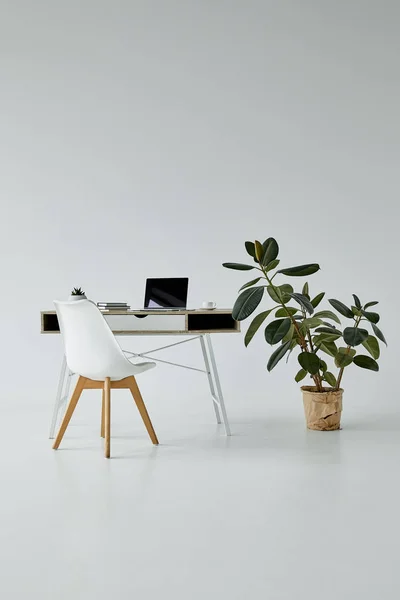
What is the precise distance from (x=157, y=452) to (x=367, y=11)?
3.40 m

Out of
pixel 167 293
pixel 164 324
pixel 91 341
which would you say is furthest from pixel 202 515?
pixel 167 293

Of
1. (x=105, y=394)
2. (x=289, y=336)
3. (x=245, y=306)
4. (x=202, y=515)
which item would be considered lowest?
(x=202, y=515)

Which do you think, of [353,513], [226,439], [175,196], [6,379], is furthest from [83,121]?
[353,513]

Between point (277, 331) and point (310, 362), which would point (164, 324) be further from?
point (310, 362)

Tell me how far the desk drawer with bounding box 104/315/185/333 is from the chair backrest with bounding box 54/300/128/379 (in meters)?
0.34

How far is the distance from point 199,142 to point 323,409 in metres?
2.13

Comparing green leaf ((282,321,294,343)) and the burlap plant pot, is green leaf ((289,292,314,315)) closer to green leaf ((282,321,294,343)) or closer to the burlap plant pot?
green leaf ((282,321,294,343))

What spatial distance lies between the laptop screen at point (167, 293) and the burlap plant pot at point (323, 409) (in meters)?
0.87

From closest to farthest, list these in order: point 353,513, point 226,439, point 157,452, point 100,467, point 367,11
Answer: point 353,513 → point 100,467 → point 157,452 → point 226,439 → point 367,11

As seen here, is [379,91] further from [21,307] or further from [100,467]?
[100,467]

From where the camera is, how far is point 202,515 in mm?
2498

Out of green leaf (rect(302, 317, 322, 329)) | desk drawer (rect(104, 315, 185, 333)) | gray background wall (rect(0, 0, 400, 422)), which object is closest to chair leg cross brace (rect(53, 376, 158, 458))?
desk drawer (rect(104, 315, 185, 333))

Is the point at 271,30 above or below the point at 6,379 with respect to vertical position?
above

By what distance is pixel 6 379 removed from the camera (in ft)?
16.6
